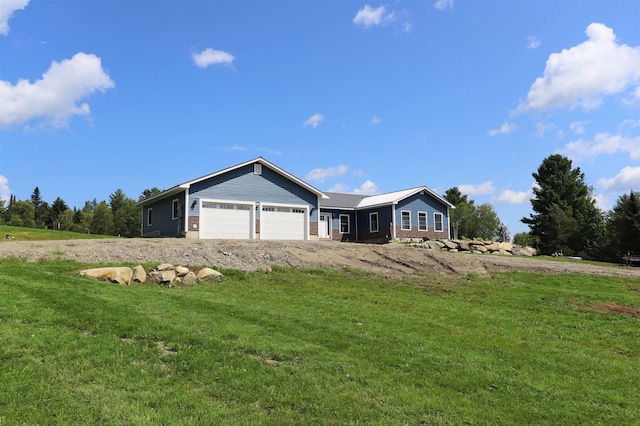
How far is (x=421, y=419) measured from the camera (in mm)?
4699

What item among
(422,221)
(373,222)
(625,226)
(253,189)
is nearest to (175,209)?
(253,189)

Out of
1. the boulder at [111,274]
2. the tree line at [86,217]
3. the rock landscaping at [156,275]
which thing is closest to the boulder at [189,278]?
the rock landscaping at [156,275]

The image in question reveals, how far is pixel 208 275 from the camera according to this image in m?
13.1

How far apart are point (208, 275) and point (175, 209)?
602 inches

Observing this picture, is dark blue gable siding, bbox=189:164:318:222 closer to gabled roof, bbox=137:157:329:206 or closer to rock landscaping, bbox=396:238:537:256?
gabled roof, bbox=137:157:329:206

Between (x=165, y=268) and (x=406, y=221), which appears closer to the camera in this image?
(x=165, y=268)

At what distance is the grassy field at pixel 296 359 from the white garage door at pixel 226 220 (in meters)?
14.6

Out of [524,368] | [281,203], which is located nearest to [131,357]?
[524,368]

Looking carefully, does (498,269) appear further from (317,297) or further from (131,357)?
(131,357)

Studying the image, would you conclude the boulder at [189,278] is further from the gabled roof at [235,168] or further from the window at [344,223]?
the window at [344,223]

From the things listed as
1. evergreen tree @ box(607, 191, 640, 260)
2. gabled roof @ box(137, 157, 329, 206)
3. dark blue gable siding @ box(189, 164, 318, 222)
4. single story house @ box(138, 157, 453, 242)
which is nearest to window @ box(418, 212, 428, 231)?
single story house @ box(138, 157, 453, 242)

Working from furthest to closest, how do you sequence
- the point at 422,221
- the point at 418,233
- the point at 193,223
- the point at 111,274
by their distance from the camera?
the point at 422,221, the point at 418,233, the point at 193,223, the point at 111,274

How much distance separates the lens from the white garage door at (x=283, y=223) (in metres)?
27.8

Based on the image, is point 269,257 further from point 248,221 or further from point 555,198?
point 555,198
